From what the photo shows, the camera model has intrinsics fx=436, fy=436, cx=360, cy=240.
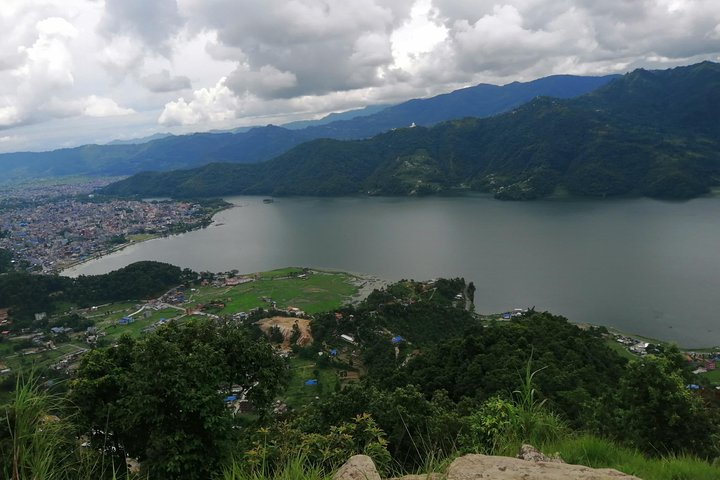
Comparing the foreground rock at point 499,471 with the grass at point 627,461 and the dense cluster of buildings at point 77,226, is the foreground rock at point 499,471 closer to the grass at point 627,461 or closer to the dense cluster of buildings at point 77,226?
the grass at point 627,461

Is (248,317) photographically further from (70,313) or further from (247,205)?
(247,205)

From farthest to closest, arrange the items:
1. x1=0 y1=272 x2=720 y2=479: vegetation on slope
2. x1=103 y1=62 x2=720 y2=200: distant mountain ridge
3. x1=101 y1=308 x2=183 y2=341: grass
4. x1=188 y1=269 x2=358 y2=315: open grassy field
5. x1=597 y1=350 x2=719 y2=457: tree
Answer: x1=103 y1=62 x2=720 y2=200: distant mountain ridge < x1=188 y1=269 x2=358 y2=315: open grassy field < x1=101 y1=308 x2=183 y2=341: grass < x1=597 y1=350 x2=719 y2=457: tree < x1=0 y1=272 x2=720 y2=479: vegetation on slope

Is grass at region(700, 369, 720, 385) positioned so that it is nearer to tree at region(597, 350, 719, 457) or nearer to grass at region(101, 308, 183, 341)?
tree at region(597, 350, 719, 457)

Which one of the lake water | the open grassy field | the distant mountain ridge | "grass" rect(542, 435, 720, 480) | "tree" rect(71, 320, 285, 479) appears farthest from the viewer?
the distant mountain ridge

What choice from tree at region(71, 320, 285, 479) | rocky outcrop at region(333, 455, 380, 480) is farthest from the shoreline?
rocky outcrop at region(333, 455, 380, 480)

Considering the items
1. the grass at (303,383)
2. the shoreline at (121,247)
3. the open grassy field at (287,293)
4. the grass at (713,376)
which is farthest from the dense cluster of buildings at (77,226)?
the grass at (713,376)

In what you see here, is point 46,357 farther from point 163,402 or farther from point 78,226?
point 78,226

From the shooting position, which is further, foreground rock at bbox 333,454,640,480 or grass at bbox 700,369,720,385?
grass at bbox 700,369,720,385

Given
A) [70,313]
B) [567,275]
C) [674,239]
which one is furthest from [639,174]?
[70,313]
